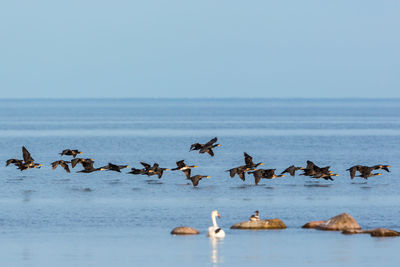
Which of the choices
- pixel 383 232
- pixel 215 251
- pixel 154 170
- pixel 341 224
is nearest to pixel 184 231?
pixel 215 251

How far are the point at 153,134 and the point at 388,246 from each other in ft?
305

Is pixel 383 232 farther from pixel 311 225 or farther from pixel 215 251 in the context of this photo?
pixel 215 251

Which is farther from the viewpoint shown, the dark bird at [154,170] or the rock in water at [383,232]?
the dark bird at [154,170]

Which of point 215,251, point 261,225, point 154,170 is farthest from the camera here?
point 154,170

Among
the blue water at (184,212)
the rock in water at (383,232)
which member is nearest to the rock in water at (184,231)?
the blue water at (184,212)

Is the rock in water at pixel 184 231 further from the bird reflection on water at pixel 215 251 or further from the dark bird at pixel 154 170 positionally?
the dark bird at pixel 154 170

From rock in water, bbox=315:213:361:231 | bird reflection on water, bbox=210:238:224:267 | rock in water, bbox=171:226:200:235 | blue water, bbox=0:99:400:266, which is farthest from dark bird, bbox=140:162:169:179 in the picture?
bird reflection on water, bbox=210:238:224:267

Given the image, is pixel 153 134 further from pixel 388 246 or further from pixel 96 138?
pixel 388 246

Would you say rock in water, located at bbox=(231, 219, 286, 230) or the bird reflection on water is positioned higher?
rock in water, located at bbox=(231, 219, 286, 230)

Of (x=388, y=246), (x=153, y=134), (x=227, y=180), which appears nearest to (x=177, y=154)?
(x=227, y=180)

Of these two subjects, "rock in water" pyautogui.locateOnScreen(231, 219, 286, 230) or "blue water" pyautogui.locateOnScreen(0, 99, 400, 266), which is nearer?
"blue water" pyautogui.locateOnScreen(0, 99, 400, 266)

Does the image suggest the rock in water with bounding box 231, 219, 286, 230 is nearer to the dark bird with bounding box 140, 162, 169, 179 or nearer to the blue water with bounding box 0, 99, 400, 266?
the blue water with bounding box 0, 99, 400, 266

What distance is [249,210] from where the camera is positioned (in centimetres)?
4438

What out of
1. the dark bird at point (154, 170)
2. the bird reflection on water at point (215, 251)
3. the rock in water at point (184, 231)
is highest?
the dark bird at point (154, 170)
